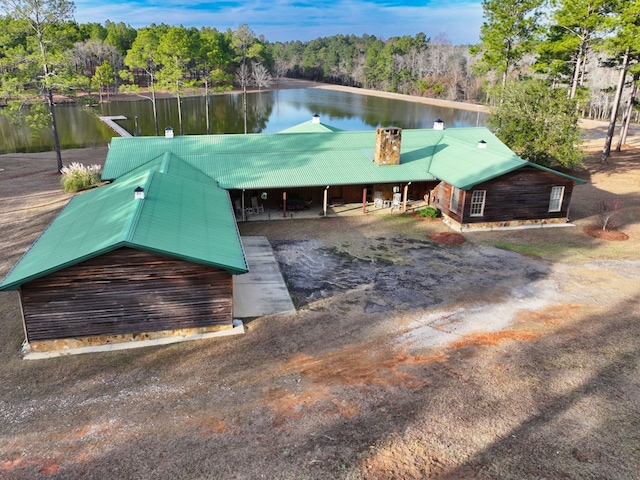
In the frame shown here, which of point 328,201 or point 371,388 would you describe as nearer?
point 371,388

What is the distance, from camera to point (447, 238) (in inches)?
791

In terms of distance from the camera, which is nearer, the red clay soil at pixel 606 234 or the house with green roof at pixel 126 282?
the house with green roof at pixel 126 282

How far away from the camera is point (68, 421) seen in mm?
9328

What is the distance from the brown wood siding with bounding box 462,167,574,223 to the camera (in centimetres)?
2098

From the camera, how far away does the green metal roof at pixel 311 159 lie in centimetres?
2147

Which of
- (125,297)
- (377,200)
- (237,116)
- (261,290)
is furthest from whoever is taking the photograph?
(237,116)

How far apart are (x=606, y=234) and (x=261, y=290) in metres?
15.8

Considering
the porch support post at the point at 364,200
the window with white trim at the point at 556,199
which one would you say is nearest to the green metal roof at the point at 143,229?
the porch support post at the point at 364,200

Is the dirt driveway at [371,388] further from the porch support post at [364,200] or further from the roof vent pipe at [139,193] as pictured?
the porch support post at [364,200]

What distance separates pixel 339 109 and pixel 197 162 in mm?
56704

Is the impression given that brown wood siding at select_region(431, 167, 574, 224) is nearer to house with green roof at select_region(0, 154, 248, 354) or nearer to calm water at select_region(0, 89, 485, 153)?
house with green roof at select_region(0, 154, 248, 354)

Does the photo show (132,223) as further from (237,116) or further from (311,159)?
(237,116)

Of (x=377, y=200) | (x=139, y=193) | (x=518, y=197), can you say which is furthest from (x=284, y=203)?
(x=518, y=197)

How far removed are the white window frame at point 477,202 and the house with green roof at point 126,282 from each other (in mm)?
12088
